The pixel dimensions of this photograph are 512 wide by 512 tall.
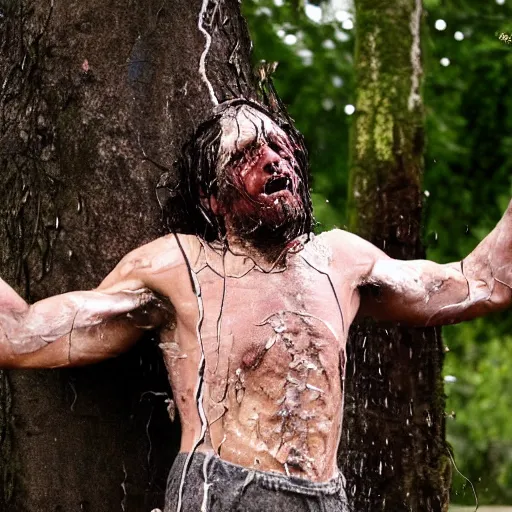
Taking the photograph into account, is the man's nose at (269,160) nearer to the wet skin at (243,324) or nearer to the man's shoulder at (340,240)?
the wet skin at (243,324)

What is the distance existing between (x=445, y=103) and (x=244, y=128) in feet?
20.5

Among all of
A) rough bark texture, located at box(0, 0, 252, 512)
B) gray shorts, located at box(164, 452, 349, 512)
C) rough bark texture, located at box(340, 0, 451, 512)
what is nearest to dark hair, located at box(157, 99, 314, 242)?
rough bark texture, located at box(0, 0, 252, 512)

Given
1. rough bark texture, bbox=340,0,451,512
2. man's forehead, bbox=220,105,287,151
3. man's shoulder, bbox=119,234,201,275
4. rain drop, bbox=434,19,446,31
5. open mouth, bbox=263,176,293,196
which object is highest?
rain drop, bbox=434,19,446,31

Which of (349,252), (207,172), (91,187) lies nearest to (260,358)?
(349,252)

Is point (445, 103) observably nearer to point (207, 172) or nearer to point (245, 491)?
point (207, 172)

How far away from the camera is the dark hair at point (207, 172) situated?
3699 millimetres

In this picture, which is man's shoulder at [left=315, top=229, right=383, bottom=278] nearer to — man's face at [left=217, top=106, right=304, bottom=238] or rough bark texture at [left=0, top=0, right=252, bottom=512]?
man's face at [left=217, top=106, right=304, bottom=238]

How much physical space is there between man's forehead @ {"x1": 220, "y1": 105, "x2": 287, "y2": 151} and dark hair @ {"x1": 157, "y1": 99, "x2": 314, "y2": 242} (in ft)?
0.08

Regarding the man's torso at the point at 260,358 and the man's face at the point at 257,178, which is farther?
the man's face at the point at 257,178

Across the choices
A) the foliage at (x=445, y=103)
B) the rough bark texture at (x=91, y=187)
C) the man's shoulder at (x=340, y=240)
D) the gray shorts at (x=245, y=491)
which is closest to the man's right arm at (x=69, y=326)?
the rough bark texture at (x=91, y=187)

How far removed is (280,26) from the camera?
369 inches

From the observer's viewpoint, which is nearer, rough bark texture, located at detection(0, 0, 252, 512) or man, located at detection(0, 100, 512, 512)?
man, located at detection(0, 100, 512, 512)

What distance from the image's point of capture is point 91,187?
162 inches

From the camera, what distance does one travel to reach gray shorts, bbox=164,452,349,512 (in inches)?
133
